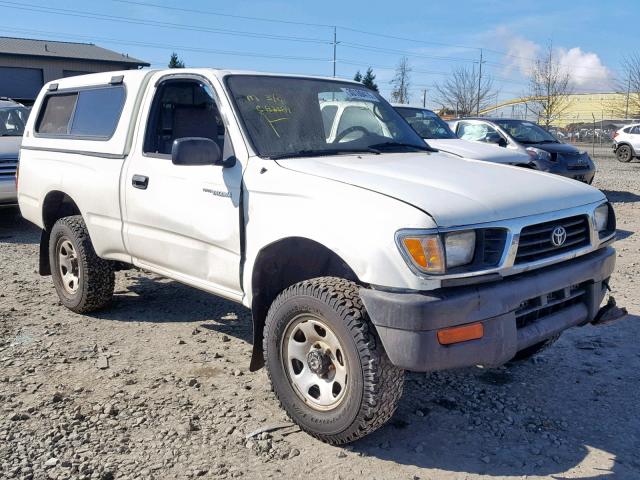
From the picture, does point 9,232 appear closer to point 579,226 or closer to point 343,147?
point 343,147

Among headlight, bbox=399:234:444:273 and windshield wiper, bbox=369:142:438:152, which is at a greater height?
windshield wiper, bbox=369:142:438:152

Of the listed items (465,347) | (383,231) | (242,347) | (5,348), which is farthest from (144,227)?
(465,347)

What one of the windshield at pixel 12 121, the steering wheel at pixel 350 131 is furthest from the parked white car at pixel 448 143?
the windshield at pixel 12 121

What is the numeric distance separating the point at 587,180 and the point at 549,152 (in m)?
0.99

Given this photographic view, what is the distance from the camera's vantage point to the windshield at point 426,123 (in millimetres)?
10930

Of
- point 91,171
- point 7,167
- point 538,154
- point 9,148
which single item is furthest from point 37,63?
point 91,171

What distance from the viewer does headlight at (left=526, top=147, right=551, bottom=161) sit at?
39.9ft

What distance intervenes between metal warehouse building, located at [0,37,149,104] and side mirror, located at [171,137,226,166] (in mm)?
38950

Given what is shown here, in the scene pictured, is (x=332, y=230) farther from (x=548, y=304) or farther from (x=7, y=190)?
(x=7, y=190)

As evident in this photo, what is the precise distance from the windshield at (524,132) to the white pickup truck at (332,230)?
9.01 metres

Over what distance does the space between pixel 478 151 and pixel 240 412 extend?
7.24 meters

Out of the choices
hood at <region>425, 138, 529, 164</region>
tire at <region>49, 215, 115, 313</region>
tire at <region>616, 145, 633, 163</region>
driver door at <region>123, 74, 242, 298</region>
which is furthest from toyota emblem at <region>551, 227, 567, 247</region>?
tire at <region>616, 145, 633, 163</region>

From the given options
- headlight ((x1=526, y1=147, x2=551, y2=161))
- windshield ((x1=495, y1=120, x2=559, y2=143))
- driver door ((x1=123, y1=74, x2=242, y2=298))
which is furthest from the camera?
windshield ((x1=495, y1=120, x2=559, y2=143))

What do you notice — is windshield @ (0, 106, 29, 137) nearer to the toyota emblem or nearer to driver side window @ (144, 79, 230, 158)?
driver side window @ (144, 79, 230, 158)
